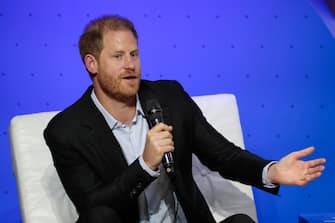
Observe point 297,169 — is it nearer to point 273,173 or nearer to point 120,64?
point 273,173

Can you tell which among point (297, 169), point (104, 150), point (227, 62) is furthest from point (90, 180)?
point (227, 62)

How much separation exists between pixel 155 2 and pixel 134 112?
36.8 inches

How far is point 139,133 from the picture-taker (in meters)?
1.43

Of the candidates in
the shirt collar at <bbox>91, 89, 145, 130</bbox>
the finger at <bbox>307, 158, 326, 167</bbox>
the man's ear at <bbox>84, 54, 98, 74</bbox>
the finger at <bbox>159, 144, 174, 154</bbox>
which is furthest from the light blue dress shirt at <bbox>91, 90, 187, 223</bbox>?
the finger at <bbox>307, 158, 326, 167</bbox>

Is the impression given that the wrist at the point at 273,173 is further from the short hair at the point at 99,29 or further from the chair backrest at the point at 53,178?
the short hair at the point at 99,29

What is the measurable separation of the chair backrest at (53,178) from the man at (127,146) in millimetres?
127

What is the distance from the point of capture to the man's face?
1.40 meters

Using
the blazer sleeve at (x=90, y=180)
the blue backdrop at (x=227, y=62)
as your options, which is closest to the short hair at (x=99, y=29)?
the blazer sleeve at (x=90, y=180)

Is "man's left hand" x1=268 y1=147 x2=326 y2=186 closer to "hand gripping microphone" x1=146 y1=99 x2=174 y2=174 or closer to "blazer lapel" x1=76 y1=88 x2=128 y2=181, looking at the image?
"hand gripping microphone" x1=146 y1=99 x2=174 y2=174

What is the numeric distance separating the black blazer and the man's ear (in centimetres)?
7

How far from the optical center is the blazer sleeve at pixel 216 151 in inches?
56.8

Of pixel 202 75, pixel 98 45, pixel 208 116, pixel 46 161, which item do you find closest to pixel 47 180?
pixel 46 161

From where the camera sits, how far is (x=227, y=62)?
7.59 feet

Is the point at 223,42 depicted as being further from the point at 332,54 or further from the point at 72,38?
the point at 72,38
